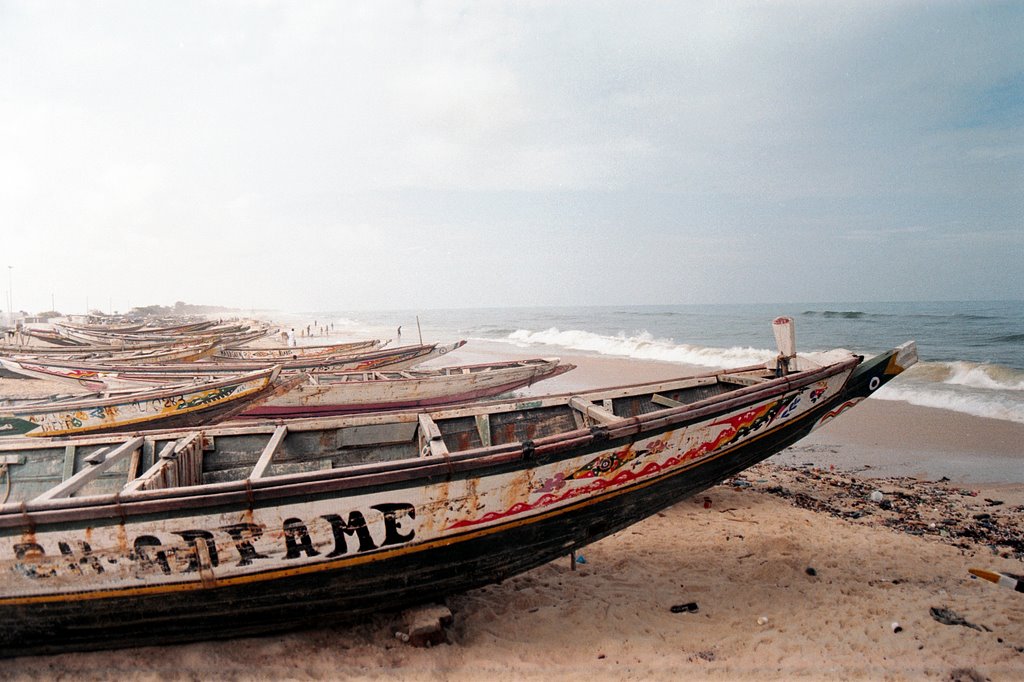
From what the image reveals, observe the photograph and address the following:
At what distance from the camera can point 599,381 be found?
58.3ft

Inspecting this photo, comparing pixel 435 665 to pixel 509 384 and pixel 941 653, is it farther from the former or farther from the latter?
pixel 509 384

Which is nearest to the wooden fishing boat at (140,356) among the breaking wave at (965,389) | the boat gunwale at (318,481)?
the boat gunwale at (318,481)

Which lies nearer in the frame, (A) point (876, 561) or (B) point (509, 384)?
(A) point (876, 561)

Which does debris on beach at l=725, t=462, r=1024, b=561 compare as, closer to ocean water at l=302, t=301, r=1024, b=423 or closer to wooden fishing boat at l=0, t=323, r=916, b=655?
wooden fishing boat at l=0, t=323, r=916, b=655

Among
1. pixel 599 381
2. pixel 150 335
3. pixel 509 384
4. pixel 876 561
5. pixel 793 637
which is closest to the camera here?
pixel 793 637

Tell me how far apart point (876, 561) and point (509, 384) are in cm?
814

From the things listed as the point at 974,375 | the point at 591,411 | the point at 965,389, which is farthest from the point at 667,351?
the point at 591,411

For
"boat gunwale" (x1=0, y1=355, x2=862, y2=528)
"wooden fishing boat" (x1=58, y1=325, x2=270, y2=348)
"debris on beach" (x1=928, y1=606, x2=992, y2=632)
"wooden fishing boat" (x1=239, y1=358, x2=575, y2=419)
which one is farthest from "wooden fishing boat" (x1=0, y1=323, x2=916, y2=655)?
"wooden fishing boat" (x1=58, y1=325, x2=270, y2=348)

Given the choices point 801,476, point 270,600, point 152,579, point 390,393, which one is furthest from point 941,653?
point 390,393

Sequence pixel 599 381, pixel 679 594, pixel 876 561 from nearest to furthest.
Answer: pixel 679 594 → pixel 876 561 → pixel 599 381

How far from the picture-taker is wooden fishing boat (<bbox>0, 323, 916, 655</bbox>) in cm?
324

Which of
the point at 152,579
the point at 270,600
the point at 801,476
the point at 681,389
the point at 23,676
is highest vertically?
the point at 681,389

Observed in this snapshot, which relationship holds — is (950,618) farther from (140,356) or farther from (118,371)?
(140,356)

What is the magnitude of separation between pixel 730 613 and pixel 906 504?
421 cm
